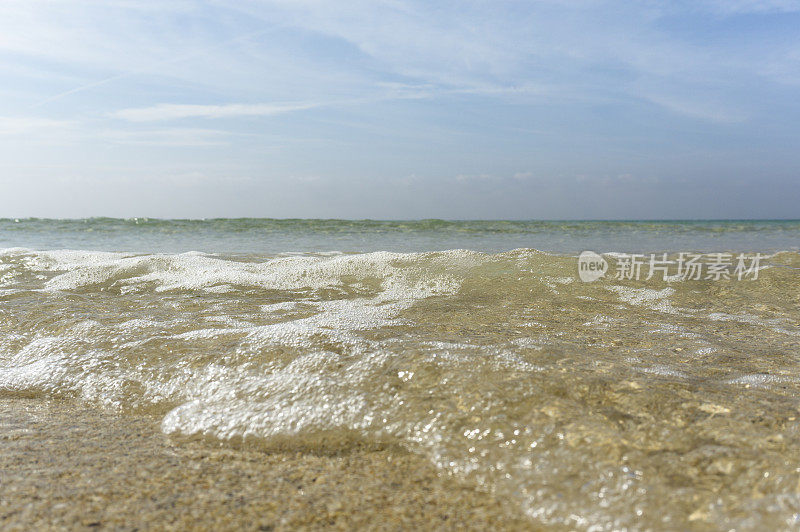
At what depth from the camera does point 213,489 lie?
150 centimetres

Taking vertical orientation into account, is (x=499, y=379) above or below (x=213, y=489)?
above

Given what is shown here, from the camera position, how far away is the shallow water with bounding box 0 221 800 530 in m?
1.46

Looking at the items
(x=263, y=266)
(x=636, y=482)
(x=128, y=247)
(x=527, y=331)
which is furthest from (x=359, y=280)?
(x=128, y=247)

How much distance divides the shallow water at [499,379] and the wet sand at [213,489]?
100 millimetres

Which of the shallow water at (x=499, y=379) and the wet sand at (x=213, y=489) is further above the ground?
the shallow water at (x=499, y=379)

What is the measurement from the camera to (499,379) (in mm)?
1979

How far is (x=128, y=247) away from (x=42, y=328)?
8429 millimetres

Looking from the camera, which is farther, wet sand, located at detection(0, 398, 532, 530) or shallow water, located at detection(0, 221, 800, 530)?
shallow water, located at detection(0, 221, 800, 530)

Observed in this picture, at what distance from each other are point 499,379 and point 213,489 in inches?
39.7

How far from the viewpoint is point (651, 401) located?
71.6 inches

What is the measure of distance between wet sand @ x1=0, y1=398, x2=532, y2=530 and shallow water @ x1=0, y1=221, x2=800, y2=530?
0.33 feet

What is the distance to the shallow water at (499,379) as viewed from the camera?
57.3 inches

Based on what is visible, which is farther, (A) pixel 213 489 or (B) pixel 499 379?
(B) pixel 499 379

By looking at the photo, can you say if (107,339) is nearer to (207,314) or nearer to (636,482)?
(207,314)
